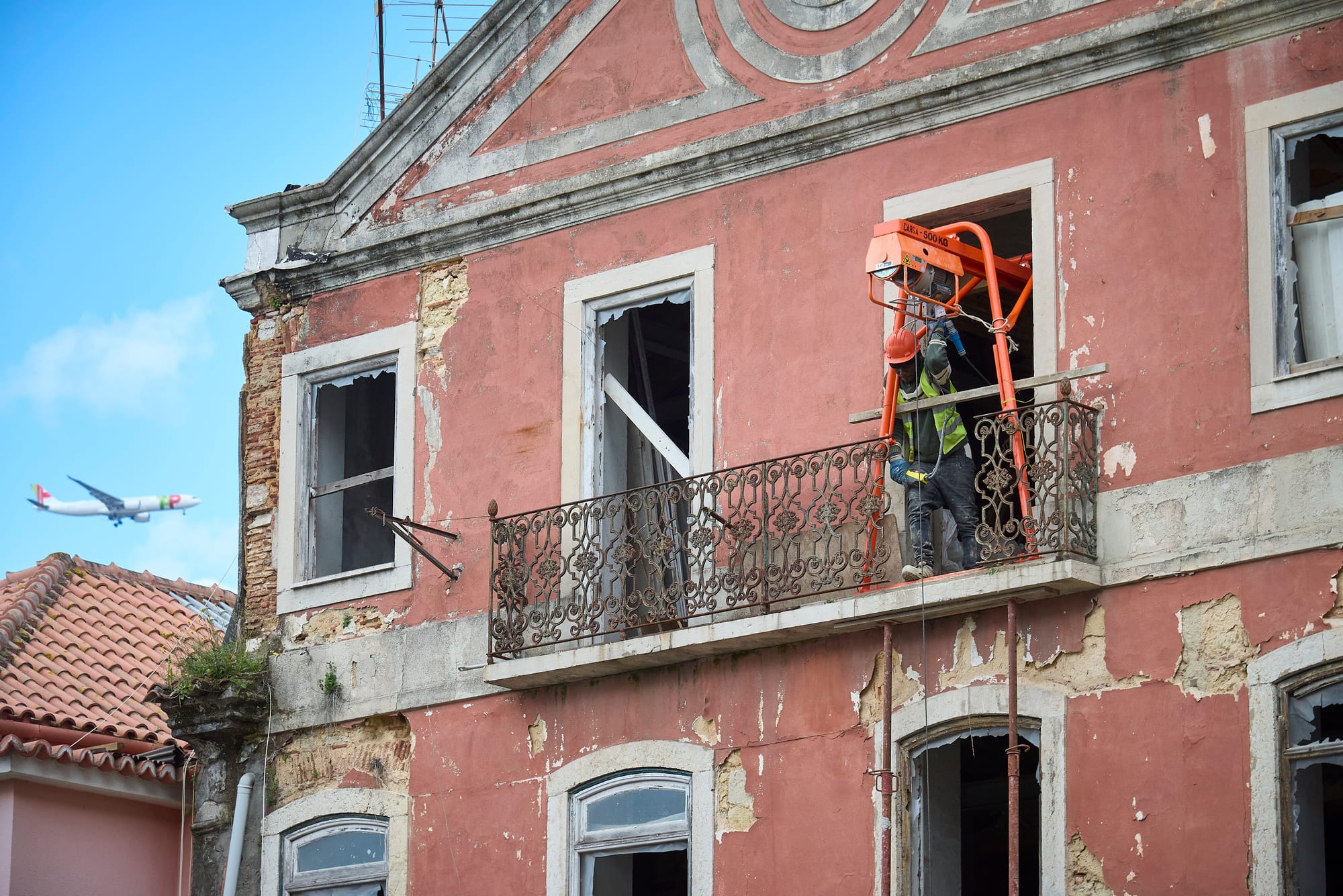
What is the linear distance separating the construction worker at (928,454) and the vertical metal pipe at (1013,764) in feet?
2.50

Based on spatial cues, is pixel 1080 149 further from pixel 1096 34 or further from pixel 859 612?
pixel 859 612

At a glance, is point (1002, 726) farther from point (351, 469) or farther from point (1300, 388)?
point (351, 469)

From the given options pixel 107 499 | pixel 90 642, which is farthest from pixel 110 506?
pixel 90 642

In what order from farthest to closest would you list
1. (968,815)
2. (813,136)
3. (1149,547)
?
(968,815) → (813,136) → (1149,547)

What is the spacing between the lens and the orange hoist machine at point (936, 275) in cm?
1312

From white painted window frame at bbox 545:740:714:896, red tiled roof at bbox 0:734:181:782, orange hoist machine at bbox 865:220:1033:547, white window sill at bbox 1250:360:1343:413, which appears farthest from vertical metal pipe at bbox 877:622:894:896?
red tiled roof at bbox 0:734:181:782

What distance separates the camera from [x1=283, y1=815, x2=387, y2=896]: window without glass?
49.6 ft

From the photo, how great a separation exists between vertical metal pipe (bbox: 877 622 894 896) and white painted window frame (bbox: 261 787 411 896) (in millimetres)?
3701

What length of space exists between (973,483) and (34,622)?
822cm

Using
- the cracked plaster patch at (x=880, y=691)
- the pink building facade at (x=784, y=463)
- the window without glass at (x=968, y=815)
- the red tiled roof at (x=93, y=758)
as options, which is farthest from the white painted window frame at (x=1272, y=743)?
the red tiled roof at (x=93, y=758)

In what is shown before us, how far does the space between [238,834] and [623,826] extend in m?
3.15

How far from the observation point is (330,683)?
1550cm

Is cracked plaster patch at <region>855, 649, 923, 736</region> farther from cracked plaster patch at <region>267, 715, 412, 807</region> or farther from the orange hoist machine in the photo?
cracked plaster patch at <region>267, 715, 412, 807</region>

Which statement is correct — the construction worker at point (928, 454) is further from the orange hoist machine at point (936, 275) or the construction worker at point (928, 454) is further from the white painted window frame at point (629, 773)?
the white painted window frame at point (629, 773)
